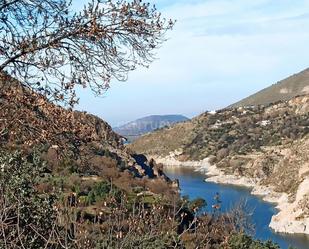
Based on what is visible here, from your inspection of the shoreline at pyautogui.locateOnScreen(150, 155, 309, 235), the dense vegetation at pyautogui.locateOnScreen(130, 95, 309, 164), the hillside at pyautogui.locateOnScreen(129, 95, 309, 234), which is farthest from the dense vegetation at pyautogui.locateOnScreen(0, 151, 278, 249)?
the dense vegetation at pyautogui.locateOnScreen(130, 95, 309, 164)

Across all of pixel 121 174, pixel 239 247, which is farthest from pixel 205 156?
pixel 239 247

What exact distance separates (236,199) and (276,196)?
9158 mm

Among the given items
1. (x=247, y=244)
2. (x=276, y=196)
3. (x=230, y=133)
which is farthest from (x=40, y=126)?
(x=230, y=133)

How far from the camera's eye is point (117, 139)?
803 cm

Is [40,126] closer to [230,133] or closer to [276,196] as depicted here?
[276,196]

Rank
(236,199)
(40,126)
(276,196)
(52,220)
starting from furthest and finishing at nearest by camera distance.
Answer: (276,196)
(236,199)
(52,220)
(40,126)

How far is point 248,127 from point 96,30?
11763cm

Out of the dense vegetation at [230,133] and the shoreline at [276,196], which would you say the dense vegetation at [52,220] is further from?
the dense vegetation at [230,133]

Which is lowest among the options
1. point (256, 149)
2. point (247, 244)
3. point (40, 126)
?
point (247, 244)

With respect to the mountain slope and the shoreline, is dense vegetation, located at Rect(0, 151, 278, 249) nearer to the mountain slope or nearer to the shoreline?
the mountain slope

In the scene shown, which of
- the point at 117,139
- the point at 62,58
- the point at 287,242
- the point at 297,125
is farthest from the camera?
the point at 297,125

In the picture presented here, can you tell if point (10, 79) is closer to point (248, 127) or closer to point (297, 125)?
point (297, 125)

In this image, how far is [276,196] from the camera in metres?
68.9

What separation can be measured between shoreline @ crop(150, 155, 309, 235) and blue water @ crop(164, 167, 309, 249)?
0.98 meters
